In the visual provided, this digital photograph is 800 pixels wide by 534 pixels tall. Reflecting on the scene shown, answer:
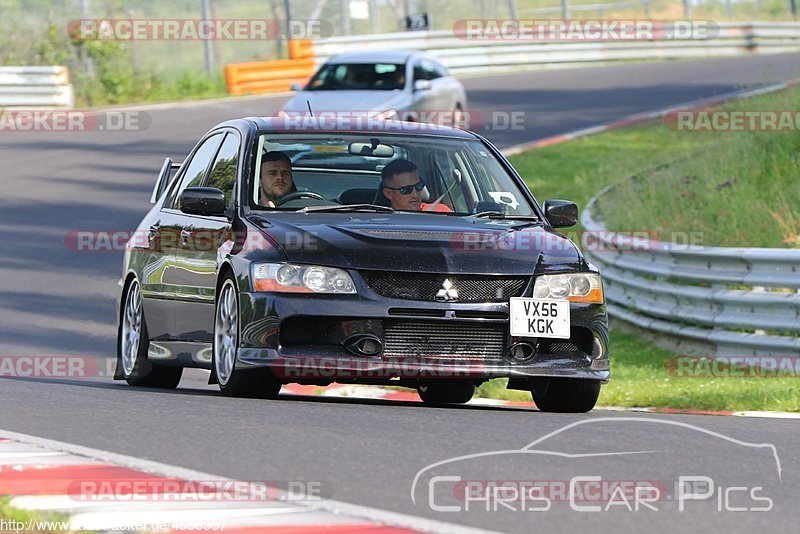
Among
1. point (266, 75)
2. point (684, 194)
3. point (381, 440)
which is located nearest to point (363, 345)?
point (381, 440)

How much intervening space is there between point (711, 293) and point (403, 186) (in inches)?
191

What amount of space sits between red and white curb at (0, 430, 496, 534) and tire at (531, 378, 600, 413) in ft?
10.3

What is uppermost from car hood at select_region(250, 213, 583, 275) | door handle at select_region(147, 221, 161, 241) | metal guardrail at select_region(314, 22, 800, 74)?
car hood at select_region(250, 213, 583, 275)

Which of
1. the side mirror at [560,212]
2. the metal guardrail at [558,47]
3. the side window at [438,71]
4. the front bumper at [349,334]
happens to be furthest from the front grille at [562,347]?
the metal guardrail at [558,47]

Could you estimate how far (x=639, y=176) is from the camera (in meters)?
20.4

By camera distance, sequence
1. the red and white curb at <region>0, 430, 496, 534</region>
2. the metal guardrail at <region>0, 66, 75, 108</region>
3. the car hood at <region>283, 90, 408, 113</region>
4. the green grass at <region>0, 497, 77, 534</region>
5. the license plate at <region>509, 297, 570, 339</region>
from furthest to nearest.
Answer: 1. the metal guardrail at <region>0, 66, 75, 108</region>
2. the car hood at <region>283, 90, 408, 113</region>
3. the license plate at <region>509, 297, 570, 339</region>
4. the red and white curb at <region>0, 430, 496, 534</region>
5. the green grass at <region>0, 497, 77, 534</region>

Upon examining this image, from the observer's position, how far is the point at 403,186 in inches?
362

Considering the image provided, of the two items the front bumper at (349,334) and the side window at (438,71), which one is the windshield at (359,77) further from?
the front bumper at (349,334)

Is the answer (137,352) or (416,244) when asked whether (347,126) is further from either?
(137,352)

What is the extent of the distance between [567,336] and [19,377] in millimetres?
4391

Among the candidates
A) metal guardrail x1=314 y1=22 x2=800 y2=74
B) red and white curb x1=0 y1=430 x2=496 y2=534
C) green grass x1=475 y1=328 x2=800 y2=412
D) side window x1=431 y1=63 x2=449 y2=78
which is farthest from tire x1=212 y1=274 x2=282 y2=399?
metal guardrail x1=314 y1=22 x2=800 y2=74

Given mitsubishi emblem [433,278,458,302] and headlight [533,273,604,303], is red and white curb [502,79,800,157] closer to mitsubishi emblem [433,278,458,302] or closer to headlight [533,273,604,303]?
headlight [533,273,604,303]

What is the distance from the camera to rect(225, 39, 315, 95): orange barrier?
33.1 m

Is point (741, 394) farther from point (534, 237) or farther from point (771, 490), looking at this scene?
point (771, 490)
